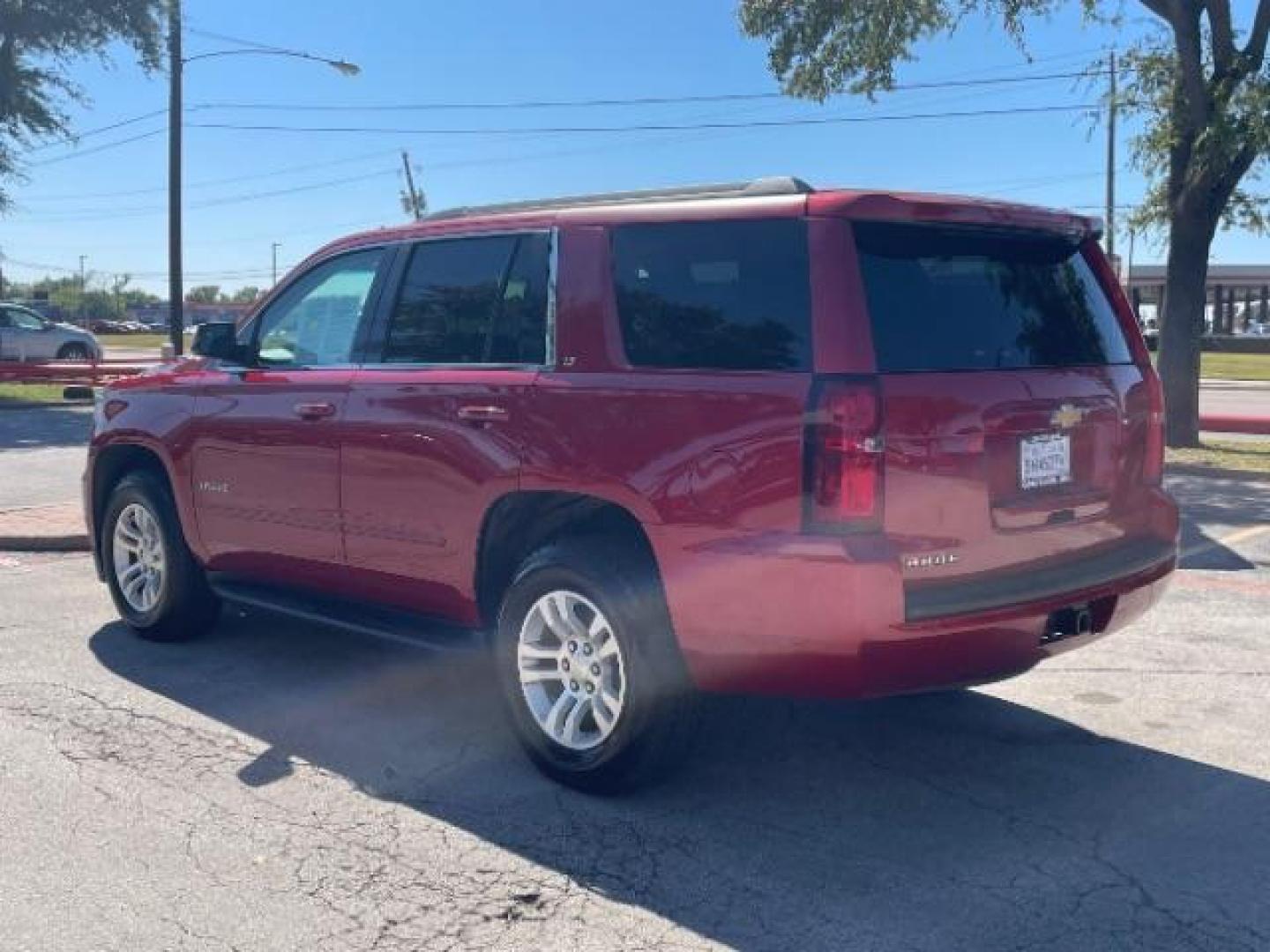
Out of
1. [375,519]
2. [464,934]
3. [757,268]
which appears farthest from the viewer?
[375,519]

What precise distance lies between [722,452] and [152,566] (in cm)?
365

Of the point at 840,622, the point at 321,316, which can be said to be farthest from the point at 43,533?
the point at 840,622

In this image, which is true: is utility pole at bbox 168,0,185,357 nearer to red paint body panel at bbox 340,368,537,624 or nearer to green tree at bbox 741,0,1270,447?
green tree at bbox 741,0,1270,447

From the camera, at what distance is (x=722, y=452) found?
391 cm

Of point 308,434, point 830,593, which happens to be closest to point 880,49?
point 308,434

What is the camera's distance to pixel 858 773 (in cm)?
458

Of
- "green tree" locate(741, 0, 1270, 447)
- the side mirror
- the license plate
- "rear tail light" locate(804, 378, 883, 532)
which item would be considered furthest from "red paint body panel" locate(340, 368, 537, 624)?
"green tree" locate(741, 0, 1270, 447)

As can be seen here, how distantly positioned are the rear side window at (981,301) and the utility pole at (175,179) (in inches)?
859

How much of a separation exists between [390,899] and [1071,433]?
2.56m

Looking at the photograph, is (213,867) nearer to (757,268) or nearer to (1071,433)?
(757,268)

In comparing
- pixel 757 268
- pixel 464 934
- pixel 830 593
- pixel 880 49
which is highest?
pixel 880 49

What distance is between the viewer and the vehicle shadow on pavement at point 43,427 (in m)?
16.2

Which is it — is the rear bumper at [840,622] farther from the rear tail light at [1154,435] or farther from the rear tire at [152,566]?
the rear tire at [152,566]

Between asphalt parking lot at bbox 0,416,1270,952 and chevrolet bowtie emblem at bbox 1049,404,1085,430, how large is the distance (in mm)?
1242
